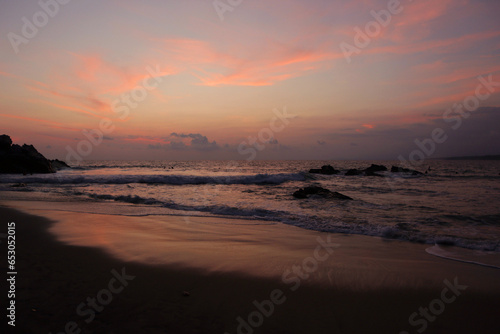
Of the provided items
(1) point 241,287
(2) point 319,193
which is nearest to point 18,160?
(2) point 319,193

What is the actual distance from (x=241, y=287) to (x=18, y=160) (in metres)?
45.4

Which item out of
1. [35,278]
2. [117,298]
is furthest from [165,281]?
[35,278]

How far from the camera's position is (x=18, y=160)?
36.5m

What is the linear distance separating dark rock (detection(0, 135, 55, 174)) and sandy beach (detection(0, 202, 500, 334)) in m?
38.5

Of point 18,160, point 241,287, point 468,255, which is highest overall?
point 18,160

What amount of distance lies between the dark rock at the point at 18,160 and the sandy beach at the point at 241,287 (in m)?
38.5

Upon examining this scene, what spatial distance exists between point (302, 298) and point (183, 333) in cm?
178

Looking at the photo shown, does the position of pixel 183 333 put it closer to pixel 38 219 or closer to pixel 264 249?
pixel 264 249

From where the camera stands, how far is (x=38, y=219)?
29.1 ft

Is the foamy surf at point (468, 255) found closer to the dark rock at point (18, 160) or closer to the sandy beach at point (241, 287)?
the sandy beach at point (241, 287)

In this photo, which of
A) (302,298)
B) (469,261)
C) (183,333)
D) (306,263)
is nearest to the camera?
(183,333)

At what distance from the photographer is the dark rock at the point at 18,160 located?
117 ft

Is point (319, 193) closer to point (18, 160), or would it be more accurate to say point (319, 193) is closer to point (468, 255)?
point (468, 255)

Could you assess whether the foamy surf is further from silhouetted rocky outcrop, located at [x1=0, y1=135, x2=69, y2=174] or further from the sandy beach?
silhouetted rocky outcrop, located at [x1=0, y1=135, x2=69, y2=174]
